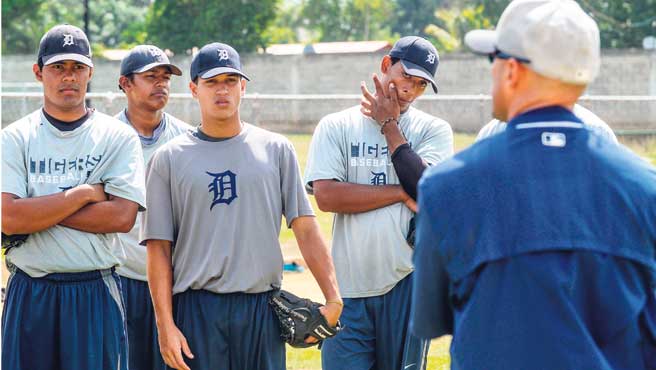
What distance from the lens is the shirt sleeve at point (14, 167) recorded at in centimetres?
505

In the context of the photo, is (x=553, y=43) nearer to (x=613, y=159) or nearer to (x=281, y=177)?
(x=613, y=159)

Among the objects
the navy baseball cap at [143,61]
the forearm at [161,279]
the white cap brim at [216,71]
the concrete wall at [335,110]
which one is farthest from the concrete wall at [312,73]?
the forearm at [161,279]

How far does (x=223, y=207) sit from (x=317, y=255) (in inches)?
19.4

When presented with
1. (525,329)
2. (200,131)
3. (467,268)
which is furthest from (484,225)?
(200,131)

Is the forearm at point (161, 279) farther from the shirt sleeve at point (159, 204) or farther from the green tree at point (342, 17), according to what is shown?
the green tree at point (342, 17)

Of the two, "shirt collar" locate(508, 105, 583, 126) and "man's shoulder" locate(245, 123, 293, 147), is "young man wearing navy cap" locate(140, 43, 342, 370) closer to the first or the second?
"man's shoulder" locate(245, 123, 293, 147)

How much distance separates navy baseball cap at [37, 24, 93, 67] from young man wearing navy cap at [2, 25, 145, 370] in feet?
0.94

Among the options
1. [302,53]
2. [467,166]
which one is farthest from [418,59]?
[302,53]

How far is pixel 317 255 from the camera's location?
486cm

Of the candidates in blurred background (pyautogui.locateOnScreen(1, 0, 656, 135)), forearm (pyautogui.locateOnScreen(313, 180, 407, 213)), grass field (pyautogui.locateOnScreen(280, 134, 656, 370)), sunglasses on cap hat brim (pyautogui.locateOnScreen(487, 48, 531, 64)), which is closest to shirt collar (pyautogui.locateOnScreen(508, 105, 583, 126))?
sunglasses on cap hat brim (pyautogui.locateOnScreen(487, 48, 531, 64))

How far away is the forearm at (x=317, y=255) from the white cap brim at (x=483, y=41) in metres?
1.97

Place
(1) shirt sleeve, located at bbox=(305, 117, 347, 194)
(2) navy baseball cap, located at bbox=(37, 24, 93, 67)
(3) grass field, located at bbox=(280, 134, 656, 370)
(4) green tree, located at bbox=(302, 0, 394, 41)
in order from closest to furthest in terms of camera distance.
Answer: (2) navy baseball cap, located at bbox=(37, 24, 93, 67) → (1) shirt sleeve, located at bbox=(305, 117, 347, 194) → (3) grass field, located at bbox=(280, 134, 656, 370) → (4) green tree, located at bbox=(302, 0, 394, 41)

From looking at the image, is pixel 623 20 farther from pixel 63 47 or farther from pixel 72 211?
pixel 72 211

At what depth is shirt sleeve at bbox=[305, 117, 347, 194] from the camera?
5.61 meters
